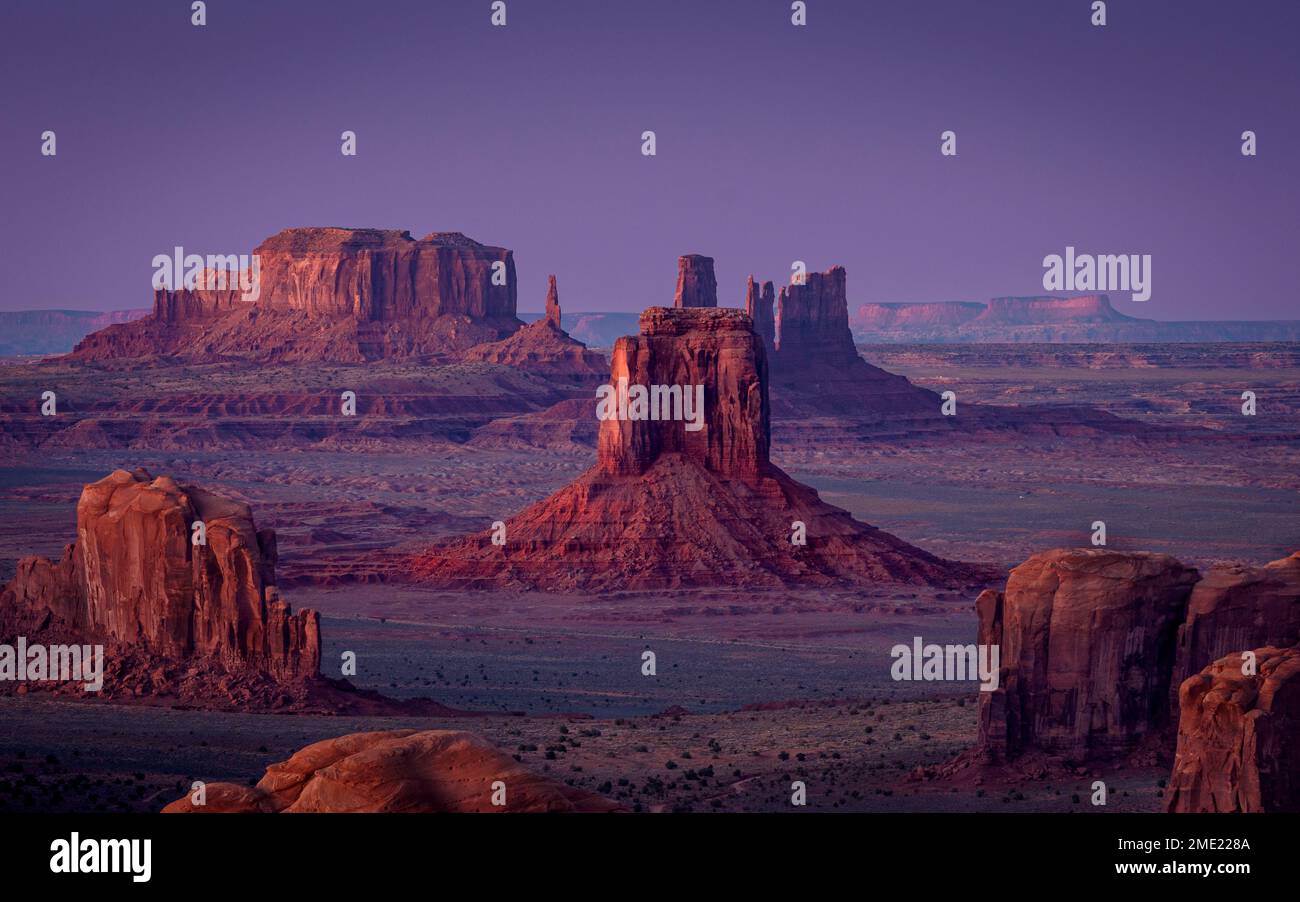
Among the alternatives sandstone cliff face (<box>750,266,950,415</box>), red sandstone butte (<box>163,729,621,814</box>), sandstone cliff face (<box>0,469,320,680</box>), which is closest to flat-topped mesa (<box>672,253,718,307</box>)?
sandstone cliff face (<box>750,266,950,415</box>)

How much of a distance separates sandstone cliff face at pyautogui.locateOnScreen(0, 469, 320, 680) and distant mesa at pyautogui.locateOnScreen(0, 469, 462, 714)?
23 millimetres

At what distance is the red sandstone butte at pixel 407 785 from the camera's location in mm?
22500

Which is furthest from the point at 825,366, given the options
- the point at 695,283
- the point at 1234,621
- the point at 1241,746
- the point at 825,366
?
the point at 1241,746

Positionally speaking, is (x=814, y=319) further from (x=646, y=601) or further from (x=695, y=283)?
(x=646, y=601)

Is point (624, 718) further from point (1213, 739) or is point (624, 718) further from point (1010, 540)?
point (1010, 540)

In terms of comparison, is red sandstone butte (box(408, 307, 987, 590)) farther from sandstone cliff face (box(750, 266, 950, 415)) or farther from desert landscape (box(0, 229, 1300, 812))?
sandstone cliff face (box(750, 266, 950, 415))

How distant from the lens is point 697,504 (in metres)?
81.6

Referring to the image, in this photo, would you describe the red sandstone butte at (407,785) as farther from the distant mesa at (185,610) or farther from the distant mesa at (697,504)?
the distant mesa at (697,504)

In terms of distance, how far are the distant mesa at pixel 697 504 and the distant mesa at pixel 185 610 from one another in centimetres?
3416

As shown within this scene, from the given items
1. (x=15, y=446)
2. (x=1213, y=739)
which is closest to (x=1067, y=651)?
(x=1213, y=739)

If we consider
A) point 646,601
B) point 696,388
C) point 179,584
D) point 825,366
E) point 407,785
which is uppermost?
point 825,366

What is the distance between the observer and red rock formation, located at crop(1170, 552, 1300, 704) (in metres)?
37.0

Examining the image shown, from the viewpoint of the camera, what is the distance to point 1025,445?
17725 centimetres

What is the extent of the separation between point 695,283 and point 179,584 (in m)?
118
